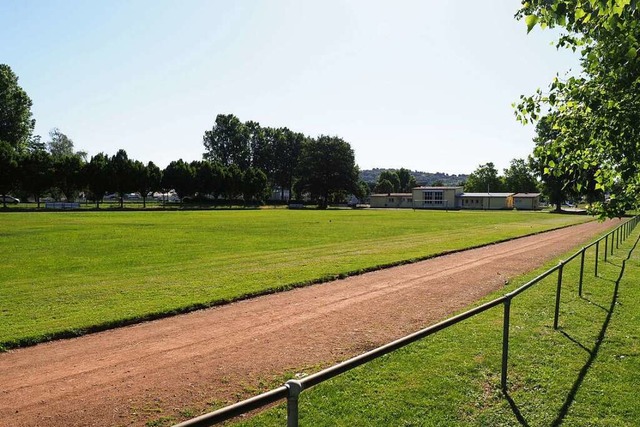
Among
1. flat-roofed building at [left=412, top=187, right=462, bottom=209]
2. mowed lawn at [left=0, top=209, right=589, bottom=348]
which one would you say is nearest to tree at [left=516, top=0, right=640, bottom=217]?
mowed lawn at [left=0, top=209, right=589, bottom=348]

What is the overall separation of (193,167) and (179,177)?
4.65 meters

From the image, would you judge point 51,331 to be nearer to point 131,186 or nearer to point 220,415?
point 220,415

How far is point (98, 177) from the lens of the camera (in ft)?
267

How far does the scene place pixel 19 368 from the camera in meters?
6.93

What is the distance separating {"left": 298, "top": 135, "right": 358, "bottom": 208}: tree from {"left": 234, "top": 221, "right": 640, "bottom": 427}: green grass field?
10658 cm

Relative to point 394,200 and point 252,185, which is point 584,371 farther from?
point 394,200

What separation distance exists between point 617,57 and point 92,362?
28.7ft

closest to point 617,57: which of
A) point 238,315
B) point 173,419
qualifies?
point 173,419

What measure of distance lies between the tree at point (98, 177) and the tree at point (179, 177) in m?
16.1

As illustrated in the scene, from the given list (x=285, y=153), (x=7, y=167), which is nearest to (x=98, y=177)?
(x=7, y=167)

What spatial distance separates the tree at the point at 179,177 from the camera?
9894 cm

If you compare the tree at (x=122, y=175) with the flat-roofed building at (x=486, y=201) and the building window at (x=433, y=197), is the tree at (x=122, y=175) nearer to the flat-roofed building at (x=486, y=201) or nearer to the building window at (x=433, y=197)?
the building window at (x=433, y=197)

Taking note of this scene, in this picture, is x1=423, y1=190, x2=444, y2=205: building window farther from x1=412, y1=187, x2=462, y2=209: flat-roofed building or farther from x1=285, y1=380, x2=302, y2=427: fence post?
x1=285, y1=380, x2=302, y2=427: fence post

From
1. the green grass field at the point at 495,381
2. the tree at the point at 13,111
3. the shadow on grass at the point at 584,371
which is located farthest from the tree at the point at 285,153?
the green grass field at the point at 495,381
